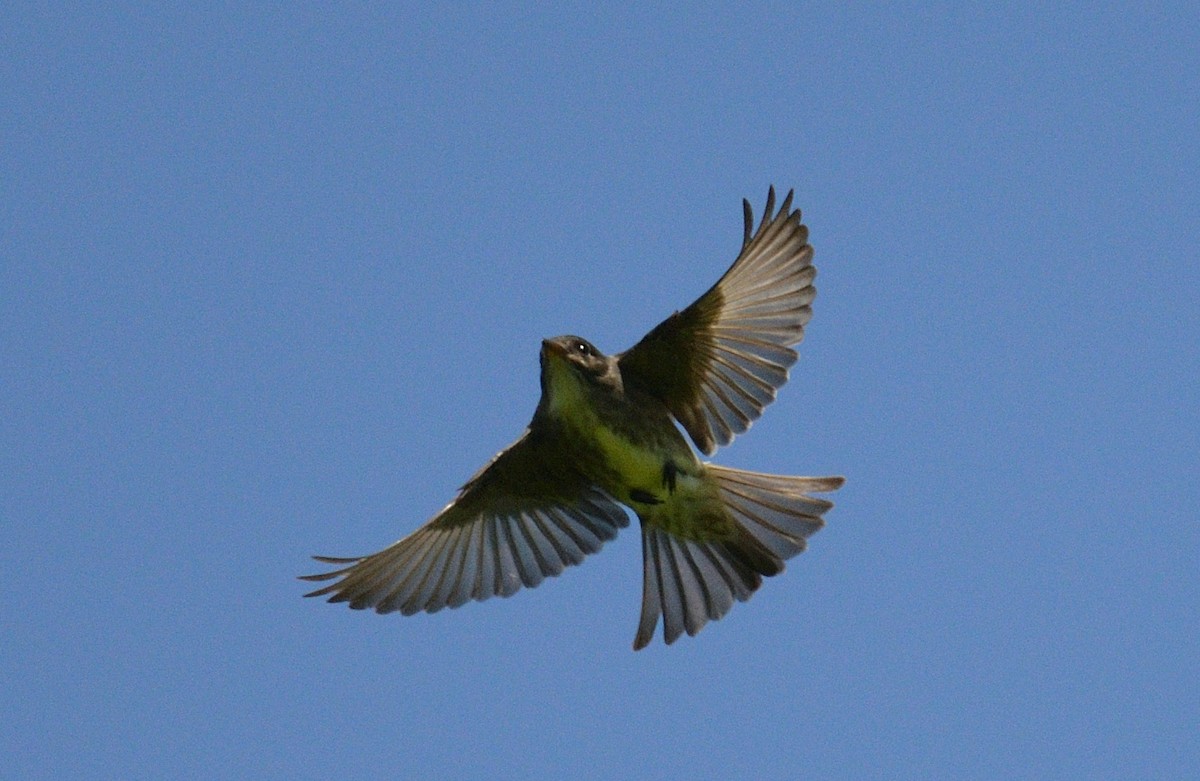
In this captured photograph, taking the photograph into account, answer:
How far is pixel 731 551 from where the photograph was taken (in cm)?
1106

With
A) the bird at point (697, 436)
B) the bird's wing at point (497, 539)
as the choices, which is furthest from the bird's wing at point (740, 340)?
the bird's wing at point (497, 539)

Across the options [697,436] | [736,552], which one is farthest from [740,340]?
[736,552]

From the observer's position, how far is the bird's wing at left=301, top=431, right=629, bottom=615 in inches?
454

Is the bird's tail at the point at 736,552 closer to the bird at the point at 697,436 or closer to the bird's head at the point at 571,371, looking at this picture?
the bird at the point at 697,436

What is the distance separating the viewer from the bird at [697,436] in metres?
10.7

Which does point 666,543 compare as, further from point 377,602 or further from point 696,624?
point 377,602

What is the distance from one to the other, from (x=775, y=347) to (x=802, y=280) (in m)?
0.45

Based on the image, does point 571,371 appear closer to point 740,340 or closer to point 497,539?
point 740,340

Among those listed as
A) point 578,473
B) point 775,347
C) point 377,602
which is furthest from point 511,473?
point 775,347

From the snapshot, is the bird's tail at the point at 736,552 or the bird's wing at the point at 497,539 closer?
the bird's tail at the point at 736,552

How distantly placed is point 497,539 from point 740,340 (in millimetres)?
2182

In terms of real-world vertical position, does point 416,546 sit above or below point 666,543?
above

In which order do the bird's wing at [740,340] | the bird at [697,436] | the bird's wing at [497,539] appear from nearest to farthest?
the bird at [697,436] < the bird's wing at [740,340] < the bird's wing at [497,539]

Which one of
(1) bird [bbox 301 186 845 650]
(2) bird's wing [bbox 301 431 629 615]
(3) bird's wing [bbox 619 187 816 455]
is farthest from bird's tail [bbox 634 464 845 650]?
(2) bird's wing [bbox 301 431 629 615]
